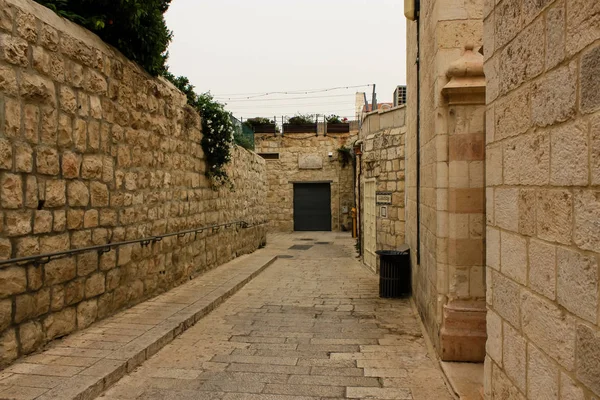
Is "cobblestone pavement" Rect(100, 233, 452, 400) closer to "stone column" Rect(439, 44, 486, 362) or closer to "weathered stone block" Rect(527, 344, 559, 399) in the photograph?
"stone column" Rect(439, 44, 486, 362)

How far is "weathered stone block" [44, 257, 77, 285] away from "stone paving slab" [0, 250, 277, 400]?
1.85ft

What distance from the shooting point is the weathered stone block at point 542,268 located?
5.89 feet

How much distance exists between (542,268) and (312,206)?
1861 cm

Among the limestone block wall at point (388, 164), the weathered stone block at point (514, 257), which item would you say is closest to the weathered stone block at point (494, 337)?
the weathered stone block at point (514, 257)

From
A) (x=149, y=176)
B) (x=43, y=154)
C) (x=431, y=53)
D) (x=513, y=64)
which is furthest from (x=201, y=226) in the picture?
(x=513, y=64)

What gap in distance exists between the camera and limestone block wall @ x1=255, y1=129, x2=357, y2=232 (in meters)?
20.2

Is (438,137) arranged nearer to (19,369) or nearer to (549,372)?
(549,372)

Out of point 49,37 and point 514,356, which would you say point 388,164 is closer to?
point 49,37

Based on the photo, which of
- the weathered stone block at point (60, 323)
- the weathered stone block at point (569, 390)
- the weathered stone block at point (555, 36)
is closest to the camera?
the weathered stone block at point (569, 390)

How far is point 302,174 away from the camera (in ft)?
66.8

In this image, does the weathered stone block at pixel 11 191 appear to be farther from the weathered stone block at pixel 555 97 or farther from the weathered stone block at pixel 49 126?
the weathered stone block at pixel 555 97

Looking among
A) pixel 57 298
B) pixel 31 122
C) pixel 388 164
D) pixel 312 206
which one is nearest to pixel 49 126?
pixel 31 122

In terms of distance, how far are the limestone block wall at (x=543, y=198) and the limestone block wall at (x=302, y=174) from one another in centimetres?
1767

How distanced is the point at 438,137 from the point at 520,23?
83.8 inches
